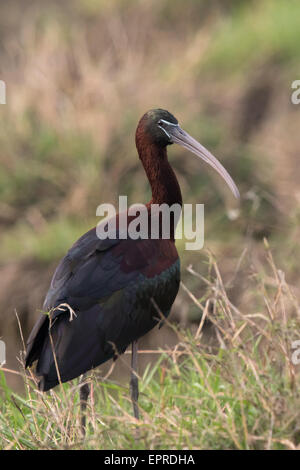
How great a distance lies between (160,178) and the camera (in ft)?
12.3

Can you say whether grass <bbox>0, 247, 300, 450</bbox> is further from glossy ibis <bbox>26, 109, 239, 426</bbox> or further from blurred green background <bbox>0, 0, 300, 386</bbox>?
blurred green background <bbox>0, 0, 300, 386</bbox>

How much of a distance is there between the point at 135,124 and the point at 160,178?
377 cm

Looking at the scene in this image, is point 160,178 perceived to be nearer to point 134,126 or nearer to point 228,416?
point 228,416

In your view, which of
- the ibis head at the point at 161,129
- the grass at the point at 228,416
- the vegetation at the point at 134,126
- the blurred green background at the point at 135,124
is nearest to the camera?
the grass at the point at 228,416

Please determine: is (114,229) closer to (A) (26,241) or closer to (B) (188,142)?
(B) (188,142)

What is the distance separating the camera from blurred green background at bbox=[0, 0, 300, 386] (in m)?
6.53

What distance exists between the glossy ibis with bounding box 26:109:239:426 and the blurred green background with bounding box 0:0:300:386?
1977 mm

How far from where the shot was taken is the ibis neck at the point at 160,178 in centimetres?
374

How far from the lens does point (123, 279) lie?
3.47 metres

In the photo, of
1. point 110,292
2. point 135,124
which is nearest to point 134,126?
point 135,124

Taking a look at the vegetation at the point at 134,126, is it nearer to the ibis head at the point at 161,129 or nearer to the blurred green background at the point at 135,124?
the blurred green background at the point at 135,124

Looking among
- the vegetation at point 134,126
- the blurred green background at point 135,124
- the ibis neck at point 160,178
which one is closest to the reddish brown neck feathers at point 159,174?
the ibis neck at point 160,178

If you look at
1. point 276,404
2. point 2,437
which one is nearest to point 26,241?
point 2,437
